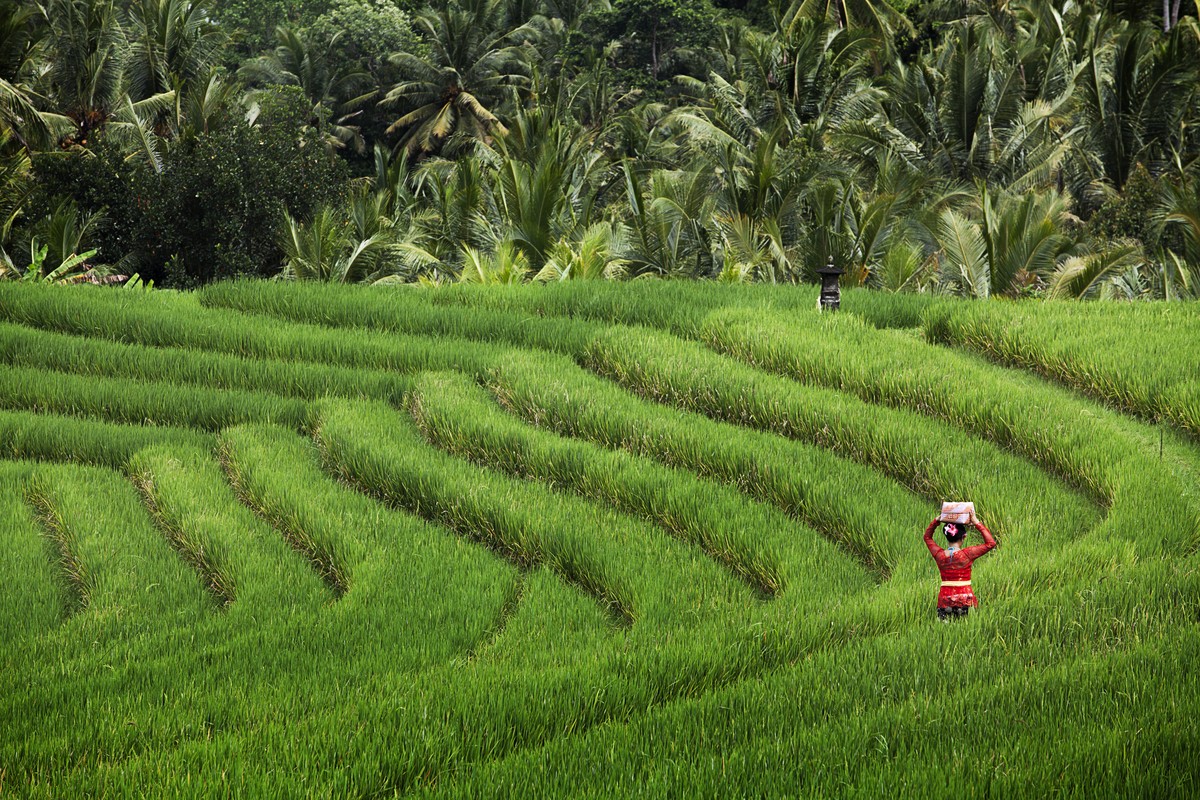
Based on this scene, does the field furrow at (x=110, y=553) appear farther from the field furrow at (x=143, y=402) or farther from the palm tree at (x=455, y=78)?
the palm tree at (x=455, y=78)

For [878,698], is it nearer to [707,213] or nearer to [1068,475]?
[1068,475]

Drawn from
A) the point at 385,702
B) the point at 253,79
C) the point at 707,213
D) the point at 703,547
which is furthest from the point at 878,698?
the point at 253,79

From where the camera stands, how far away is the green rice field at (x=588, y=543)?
3.17m

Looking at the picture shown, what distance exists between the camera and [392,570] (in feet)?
16.6

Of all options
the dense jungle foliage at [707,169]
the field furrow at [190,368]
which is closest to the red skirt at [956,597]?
the field furrow at [190,368]

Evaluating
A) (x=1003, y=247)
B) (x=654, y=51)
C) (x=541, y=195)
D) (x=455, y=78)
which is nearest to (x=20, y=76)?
(x=455, y=78)

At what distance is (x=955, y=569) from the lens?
3977mm

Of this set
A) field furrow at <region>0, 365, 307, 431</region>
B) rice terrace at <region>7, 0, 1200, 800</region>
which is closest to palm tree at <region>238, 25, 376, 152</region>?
rice terrace at <region>7, 0, 1200, 800</region>

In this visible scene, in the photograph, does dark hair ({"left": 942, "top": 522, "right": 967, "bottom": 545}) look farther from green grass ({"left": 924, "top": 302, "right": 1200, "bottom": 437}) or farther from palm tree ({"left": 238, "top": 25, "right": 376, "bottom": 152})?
palm tree ({"left": 238, "top": 25, "right": 376, "bottom": 152})

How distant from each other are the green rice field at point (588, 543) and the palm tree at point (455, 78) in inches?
774

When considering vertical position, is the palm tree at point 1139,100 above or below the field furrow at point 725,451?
above

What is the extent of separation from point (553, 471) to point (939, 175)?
13885 mm

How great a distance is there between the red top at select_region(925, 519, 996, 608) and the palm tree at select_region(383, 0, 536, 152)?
24423 mm

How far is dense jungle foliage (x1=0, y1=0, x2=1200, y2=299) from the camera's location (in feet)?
41.1
